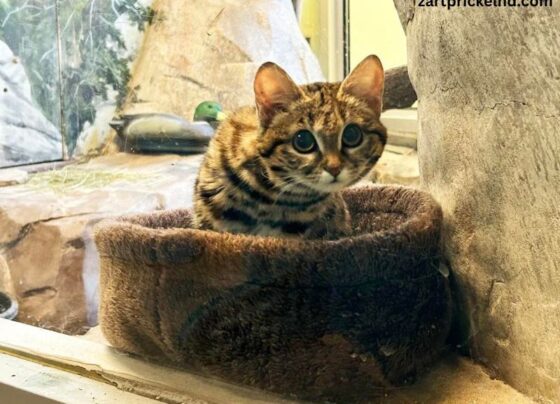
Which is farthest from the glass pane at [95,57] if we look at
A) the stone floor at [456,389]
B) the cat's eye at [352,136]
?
the stone floor at [456,389]

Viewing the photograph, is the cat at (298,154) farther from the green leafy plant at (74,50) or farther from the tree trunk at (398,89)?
the green leafy plant at (74,50)

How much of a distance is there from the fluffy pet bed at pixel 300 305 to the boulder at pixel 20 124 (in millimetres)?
639

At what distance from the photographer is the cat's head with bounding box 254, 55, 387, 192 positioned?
3.36 ft

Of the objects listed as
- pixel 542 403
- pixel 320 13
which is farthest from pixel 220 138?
pixel 542 403

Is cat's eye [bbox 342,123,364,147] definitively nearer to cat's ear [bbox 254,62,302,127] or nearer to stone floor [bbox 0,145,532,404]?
cat's ear [bbox 254,62,302,127]

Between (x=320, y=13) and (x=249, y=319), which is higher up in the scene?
(x=320, y=13)

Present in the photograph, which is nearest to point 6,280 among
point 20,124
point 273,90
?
point 20,124

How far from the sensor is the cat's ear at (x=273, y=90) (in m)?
1.03

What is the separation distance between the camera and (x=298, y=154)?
103 centimetres

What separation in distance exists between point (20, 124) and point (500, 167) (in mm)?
1165

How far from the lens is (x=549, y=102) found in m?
0.78

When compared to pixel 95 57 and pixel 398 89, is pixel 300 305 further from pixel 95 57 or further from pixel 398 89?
pixel 95 57

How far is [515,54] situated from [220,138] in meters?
0.55

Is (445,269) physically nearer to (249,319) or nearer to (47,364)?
(249,319)
